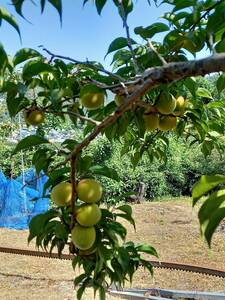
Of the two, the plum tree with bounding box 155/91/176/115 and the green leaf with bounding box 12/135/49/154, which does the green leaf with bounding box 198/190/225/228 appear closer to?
the plum tree with bounding box 155/91/176/115

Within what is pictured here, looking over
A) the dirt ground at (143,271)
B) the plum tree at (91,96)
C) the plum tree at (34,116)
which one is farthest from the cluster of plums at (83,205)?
the dirt ground at (143,271)

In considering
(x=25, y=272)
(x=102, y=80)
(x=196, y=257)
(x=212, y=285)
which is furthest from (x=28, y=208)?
(x=102, y=80)

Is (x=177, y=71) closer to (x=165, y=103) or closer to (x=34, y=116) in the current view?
(x=165, y=103)

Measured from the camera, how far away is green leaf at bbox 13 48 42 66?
981mm

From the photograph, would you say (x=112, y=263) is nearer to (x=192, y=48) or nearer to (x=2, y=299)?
(x=192, y=48)

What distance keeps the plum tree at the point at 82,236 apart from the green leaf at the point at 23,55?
39 centimetres

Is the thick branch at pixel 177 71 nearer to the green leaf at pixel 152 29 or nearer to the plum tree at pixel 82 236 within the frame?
the plum tree at pixel 82 236

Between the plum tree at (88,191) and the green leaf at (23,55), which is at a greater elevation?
the green leaf at (23,55)

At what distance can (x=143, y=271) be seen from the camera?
4207 millimetres

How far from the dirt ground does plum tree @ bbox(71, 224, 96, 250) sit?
8.00 ft

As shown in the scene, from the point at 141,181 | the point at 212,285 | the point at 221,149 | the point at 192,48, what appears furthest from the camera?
the point at 141,181

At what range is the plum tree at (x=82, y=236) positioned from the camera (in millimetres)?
825

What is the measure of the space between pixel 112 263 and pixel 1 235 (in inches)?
208

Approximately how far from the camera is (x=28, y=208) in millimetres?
6555
